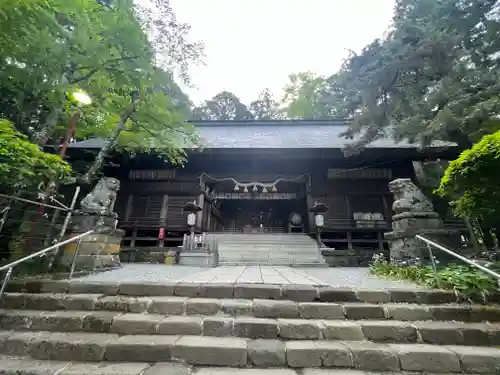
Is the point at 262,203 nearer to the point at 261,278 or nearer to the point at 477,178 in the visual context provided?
the point at 261,278

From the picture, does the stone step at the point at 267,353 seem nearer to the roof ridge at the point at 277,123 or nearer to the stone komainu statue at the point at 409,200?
the stone komainu statue at the point at 409,200

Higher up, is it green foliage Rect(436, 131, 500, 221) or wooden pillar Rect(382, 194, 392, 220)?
wooden pillar Rect(382, 194, 392, 220)

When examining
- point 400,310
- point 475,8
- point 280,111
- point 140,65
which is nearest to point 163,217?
point 140,65

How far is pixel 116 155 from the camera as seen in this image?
9.83 m

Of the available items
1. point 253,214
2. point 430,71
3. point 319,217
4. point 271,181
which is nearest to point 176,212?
point 271,181

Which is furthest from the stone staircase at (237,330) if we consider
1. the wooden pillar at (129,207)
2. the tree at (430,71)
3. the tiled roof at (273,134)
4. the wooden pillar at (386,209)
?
the tiled roof at (273,134)

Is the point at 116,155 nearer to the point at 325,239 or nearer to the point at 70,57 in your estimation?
the point at 70,57

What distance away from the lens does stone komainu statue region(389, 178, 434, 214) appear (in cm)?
490

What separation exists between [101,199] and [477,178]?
6.82 m

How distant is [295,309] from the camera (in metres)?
2.75

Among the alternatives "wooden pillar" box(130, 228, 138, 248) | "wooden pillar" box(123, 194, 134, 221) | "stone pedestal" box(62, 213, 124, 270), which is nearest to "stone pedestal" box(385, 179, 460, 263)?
"stone pedestal" box(62, 213, 124, 270)

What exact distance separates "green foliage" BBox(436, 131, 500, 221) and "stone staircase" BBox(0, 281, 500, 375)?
1.56 metres

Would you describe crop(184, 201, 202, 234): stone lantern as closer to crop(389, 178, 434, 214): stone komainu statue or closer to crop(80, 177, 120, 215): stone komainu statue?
crop(80, 177, 120, 215): stone komainu statue

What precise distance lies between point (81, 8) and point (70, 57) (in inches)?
32.7
